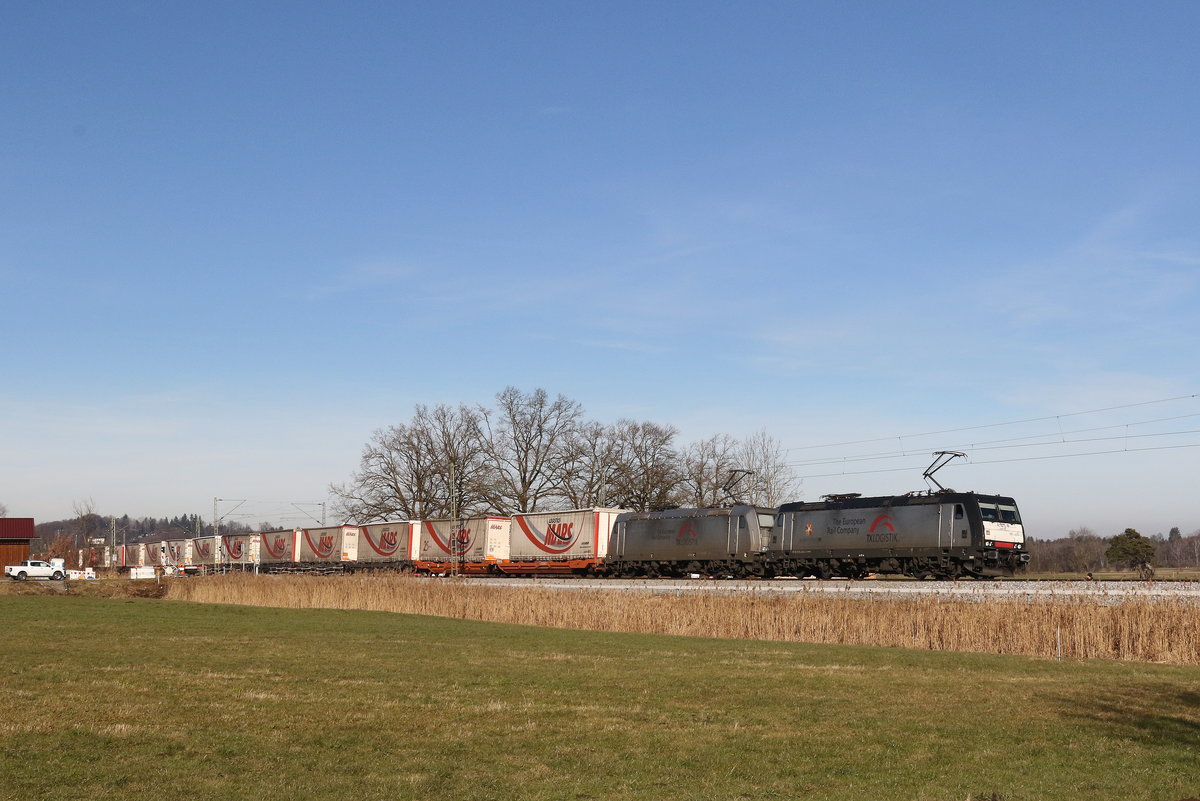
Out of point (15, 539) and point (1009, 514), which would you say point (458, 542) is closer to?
point (1009, 514)

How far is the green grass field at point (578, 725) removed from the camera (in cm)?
838

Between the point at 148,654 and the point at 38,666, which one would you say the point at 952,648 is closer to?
the point at 148,654

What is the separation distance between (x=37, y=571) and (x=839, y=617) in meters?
77.2

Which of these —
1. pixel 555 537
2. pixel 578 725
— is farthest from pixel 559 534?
pixel 578 725

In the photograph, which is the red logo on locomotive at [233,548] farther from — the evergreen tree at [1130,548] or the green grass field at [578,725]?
→ the evergreen tree at [1130,548]

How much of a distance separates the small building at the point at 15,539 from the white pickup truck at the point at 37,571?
863cm

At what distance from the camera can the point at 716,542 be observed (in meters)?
53.0

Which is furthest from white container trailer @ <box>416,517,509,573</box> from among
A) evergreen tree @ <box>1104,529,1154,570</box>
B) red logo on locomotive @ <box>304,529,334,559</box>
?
evergreen tree @ <box>1104,529,1154,570</box>

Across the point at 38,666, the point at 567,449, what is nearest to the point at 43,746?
the point at 38,666

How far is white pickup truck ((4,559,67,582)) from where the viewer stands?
81.2 meters

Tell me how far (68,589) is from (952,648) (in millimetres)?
39969

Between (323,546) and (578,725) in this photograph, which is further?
(323,546)

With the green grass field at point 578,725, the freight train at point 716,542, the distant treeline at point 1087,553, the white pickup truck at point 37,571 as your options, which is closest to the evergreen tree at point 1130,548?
the distant treeline at point 1087,553

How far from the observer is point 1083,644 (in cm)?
2105
